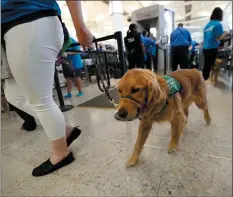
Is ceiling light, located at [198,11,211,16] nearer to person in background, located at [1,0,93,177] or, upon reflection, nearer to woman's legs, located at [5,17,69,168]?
person in background, located at [1,0,93,177]

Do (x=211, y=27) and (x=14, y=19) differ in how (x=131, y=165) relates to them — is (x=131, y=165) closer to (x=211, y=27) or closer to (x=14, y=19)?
(x=14, y=19)

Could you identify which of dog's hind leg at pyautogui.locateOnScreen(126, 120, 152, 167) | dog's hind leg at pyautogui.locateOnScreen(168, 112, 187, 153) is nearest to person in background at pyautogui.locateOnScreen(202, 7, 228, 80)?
dog's hind leg at pyautogui.locateOnScreen(168, 112, 187, 153)

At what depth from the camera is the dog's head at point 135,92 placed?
0.76 metres

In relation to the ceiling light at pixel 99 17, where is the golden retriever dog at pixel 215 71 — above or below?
below

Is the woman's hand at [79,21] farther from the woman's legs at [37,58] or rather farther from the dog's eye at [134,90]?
the dog's eye at [134,90]

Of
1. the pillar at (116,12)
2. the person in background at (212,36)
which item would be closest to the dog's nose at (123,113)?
the person in background at (212,36)

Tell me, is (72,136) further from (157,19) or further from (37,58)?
(157,19)

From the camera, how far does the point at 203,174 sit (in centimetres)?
86

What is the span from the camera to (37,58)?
2.56 ft

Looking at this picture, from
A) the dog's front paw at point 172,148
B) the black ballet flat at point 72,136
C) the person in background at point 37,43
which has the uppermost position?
the person in background at point 37,43

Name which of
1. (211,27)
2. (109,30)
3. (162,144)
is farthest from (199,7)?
(162,144)

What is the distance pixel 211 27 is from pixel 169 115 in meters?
2.61

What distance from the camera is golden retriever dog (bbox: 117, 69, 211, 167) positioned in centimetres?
76

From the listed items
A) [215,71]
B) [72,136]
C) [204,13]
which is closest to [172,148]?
[72,136]
